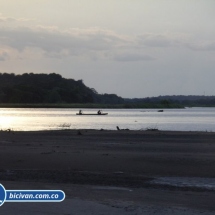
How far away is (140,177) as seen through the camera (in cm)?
1697

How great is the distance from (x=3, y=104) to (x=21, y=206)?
18409cm

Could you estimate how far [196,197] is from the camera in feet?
44.3

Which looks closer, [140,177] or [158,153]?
[140,177]

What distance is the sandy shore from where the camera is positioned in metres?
12.1

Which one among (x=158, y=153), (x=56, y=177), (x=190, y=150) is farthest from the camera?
(x=190, y=150)

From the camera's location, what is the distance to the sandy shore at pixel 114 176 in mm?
12125

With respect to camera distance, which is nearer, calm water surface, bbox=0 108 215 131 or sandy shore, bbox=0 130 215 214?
sandy shore, bbox=0 130 215 214

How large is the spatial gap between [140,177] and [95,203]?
474 centimetres

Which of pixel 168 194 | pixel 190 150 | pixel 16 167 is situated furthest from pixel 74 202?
pixel 190 150

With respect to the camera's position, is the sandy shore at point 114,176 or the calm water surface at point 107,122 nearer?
the sandy shore at point 114,176

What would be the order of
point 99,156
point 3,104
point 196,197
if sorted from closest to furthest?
1. point 196,197
2. point 99,156
3. point 3,104

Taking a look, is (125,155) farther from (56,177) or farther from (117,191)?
(117,191)

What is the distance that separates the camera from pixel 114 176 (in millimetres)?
17109

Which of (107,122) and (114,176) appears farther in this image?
(107,122)
